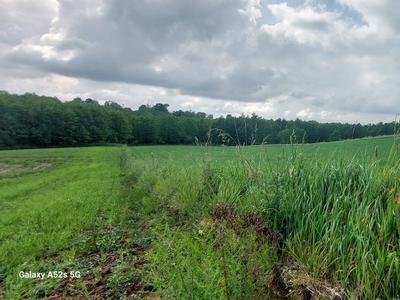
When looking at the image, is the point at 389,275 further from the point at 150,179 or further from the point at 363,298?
the point at 150,179

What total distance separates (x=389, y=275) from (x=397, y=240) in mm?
406

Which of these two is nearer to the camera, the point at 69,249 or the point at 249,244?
the point at 249,244

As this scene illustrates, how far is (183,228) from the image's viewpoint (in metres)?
3.96

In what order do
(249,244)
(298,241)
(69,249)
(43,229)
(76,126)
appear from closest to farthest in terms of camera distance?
(249,244), (298,241), (69,249), (43,229), (76,126)

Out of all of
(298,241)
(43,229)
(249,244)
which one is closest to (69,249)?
(43,229)

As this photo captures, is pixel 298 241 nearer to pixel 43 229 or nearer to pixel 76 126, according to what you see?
pixel 43 229

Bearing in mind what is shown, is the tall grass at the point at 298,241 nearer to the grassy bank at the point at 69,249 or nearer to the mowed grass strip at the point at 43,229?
the grassy bank at the point at 69,249

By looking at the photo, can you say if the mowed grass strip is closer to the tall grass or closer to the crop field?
the crop field

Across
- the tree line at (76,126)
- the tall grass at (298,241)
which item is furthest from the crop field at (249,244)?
the tree line at (76,126)

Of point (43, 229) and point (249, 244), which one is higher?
point (249, 244)

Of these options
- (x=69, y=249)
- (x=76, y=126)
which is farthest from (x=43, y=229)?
(x=76, y=126)

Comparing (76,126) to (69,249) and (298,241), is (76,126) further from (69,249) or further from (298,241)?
(298,241)

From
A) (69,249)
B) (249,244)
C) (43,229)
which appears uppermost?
(249,244)

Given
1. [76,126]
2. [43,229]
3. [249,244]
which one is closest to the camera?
[249,244]
